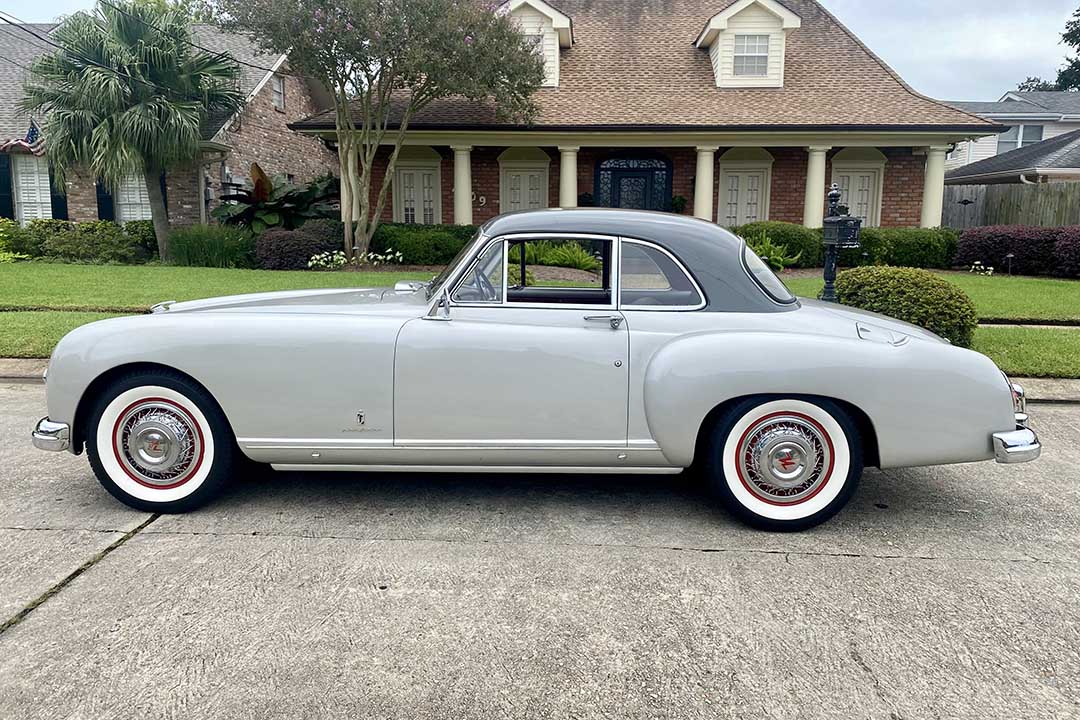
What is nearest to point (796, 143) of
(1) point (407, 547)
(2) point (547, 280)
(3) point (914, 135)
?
(3) point (914, 135)

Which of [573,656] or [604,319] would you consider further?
[604,319]

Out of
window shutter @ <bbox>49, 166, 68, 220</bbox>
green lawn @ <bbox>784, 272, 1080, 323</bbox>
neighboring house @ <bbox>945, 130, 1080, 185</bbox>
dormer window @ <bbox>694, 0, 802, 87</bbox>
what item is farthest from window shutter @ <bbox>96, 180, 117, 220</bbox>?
neighboring house @ <bbox>945, 130, 1080, 185</bbox>

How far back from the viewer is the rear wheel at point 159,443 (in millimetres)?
3742

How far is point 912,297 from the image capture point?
23.9 feet

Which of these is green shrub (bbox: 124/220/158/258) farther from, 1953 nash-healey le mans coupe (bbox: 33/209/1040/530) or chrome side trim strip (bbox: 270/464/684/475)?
chrome side trim strip (bbox: 270/464/684/475)

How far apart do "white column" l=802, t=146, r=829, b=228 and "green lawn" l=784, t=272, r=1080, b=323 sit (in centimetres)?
351

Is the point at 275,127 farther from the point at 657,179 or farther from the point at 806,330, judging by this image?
the point at 806,330

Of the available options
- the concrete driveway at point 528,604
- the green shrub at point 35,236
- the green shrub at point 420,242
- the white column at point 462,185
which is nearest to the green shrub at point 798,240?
the green shrub at point 420,242

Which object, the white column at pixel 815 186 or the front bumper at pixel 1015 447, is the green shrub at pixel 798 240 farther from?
the front bumper at pixel 1015 447

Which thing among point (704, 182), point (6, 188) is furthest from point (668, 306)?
point (6, 188)

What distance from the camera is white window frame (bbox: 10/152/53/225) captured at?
1925 cm

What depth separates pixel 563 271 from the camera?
4434mm

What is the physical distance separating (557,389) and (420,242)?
1349 centimetres

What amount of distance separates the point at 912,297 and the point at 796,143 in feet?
38.3
